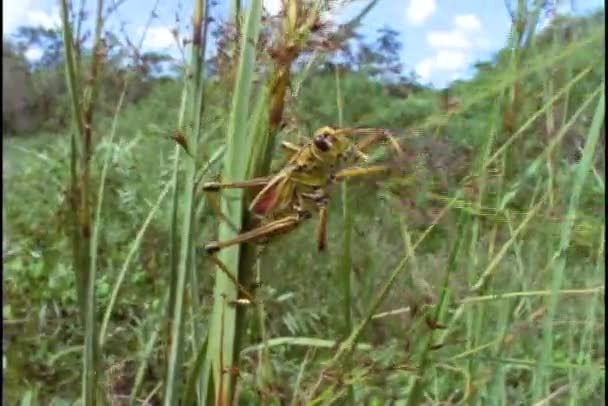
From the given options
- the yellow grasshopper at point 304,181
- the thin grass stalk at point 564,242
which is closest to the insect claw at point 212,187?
the yellow grasshopper at point 304,181

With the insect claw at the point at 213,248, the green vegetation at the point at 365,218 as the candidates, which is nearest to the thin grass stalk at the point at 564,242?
the green vegetation at the point at 365,218

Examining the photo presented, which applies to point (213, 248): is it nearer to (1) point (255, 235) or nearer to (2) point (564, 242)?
(1) point (255, 235)

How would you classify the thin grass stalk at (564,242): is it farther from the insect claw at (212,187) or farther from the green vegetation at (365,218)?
the insect claw at (212,187)

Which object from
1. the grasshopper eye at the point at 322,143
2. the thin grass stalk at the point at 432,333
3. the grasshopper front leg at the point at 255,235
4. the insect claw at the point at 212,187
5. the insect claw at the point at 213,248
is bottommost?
the thin grass stalk at the point at 432,333

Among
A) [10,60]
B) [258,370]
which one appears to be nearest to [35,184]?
[10,60]

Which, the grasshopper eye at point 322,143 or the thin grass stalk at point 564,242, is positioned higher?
the grasshopper eye at point 322,143

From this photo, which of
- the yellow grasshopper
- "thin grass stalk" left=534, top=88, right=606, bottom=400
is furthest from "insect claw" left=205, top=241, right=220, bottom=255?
"thin grass stalk" left=534, top=88, right=606, bottom=400

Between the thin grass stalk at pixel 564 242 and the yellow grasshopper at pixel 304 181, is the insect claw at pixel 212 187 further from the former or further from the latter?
the thin grass stalk at pixel 564 242

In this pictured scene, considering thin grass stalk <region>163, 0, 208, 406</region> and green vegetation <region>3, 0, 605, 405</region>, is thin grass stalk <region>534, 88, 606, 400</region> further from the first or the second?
thin grass stalk <region>163, 0, 208, 406</region>
